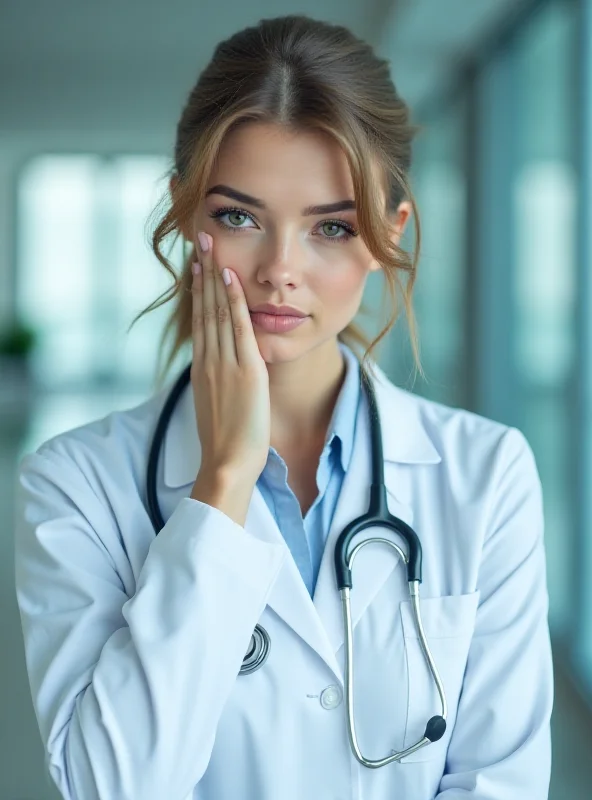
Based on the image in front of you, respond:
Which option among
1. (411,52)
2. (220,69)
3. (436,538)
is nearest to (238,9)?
(411,52)

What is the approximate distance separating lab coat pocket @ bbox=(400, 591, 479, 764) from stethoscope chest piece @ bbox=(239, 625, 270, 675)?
18 centimetres

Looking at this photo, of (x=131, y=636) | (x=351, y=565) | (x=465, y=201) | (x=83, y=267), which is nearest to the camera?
(x=131, y=636)

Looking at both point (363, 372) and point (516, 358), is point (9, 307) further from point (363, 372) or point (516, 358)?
point (363, 372)

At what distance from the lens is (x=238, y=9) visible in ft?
20.2

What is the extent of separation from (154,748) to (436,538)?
0.46 m

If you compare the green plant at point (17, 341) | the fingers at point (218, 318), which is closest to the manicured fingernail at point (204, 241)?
the fingers at point (218, 318)

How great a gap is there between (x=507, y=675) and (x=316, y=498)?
0.35 m

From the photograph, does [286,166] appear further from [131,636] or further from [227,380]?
[131,636]

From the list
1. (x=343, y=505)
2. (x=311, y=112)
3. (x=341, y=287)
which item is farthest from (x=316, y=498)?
(x=311, y=112)

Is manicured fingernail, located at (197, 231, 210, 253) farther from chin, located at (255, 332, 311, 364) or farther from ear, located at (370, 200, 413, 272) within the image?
ear, located at (370, 200, 413, 272)

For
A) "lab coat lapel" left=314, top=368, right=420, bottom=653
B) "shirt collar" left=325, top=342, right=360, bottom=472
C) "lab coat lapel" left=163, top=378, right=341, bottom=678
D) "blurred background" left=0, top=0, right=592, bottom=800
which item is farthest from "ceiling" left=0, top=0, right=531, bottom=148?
"lab coat lapel" left=163, top=378, right=341, bottom=678

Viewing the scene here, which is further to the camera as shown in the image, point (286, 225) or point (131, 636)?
point (286, 225)

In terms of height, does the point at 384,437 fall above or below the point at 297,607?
above

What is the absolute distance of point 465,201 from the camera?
5.11m
